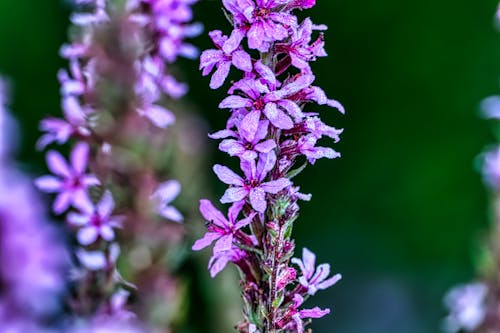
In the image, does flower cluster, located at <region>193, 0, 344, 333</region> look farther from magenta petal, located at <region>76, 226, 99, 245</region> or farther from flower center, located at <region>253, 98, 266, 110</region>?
magenta petal, located at <region>76, 226, 99, 245</region>

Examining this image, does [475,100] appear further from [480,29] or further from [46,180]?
[46,180]

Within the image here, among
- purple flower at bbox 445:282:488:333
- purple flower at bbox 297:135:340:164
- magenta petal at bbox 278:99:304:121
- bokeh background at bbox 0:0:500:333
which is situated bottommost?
purple flower at bbox 297:135:340:164

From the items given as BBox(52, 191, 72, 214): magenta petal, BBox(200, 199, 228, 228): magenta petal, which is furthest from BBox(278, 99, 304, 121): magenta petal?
BBox(52, 191, 72, 214): magenta petal

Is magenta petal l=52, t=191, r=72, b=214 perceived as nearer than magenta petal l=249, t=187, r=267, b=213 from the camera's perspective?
No

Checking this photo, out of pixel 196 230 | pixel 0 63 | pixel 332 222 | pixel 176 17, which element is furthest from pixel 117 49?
pixel 332 222

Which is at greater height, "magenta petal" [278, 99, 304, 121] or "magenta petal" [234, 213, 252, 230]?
"magenta petal" [278, 99, 304, 121]

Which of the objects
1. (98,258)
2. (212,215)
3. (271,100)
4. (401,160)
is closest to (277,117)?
(271,100)

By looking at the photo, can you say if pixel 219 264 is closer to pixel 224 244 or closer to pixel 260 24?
pixel 224 244

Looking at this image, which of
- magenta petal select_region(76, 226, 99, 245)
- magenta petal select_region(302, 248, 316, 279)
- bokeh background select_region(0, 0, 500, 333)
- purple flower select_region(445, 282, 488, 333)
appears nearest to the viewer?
magenta petal select_region(302, 248, 316, 279)
